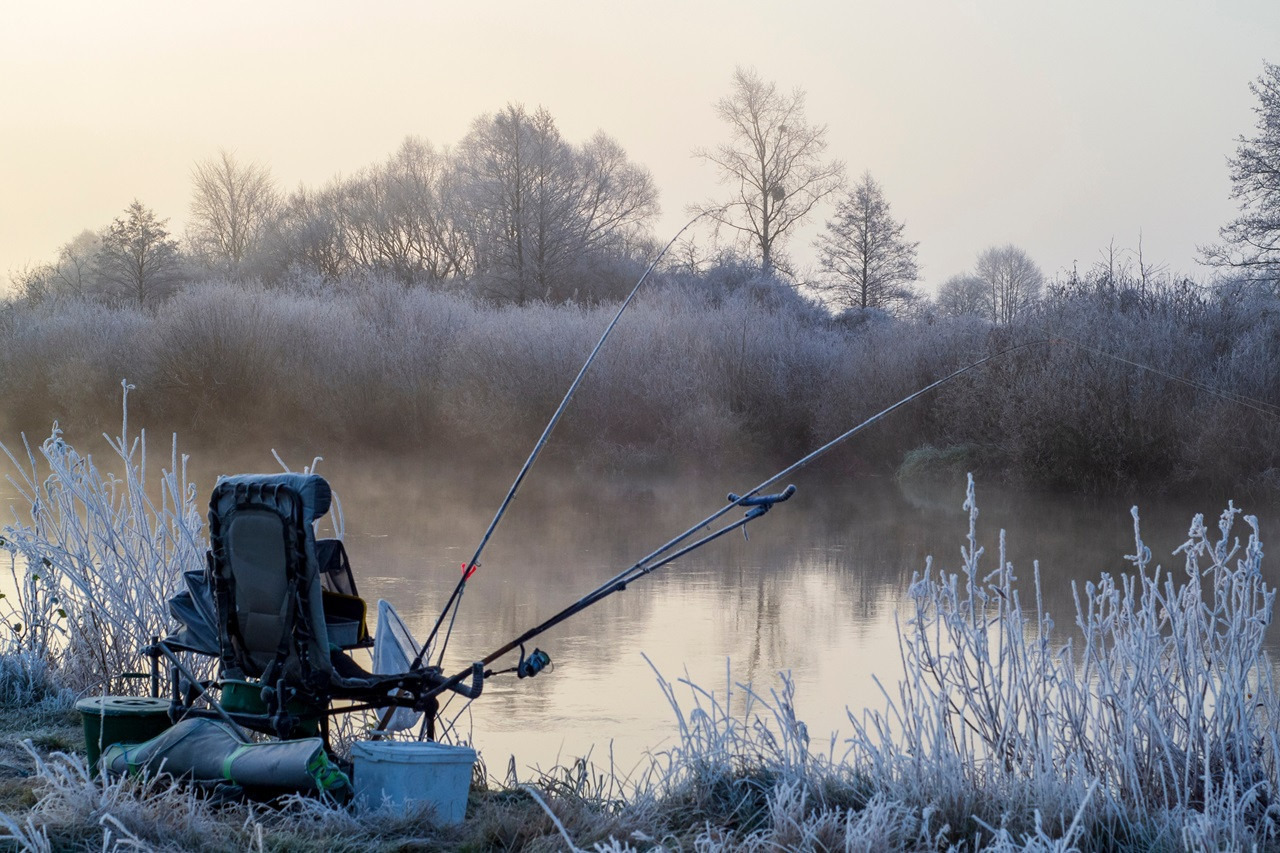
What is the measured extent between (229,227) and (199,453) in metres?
22.2

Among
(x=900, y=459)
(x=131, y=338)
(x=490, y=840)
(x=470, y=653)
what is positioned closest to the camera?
(x=490, y=840)

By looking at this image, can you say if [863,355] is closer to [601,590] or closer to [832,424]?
[832,424]

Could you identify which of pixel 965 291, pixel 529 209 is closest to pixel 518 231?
pixel 529 209

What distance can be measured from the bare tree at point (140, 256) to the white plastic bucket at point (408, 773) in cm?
3239

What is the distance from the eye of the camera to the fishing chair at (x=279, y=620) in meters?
3.64

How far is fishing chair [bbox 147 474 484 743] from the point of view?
364 cm

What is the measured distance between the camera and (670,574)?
11.6m

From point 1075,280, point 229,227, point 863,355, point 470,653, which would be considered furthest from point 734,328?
point 229,227

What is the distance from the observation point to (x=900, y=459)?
21.9 meters

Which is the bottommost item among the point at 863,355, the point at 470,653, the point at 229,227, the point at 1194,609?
the point at 470,653

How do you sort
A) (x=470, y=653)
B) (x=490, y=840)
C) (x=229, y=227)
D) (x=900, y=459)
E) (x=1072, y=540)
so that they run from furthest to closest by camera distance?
(x=229, y=227)
(x=900, y=459)
(x=1072, y=540)
(x=470, y=653)
(x=490, y=840)

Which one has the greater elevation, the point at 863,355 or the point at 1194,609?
the point at 863,355

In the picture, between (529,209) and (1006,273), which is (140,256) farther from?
(1006,273)

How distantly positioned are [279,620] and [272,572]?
140 millimetres
